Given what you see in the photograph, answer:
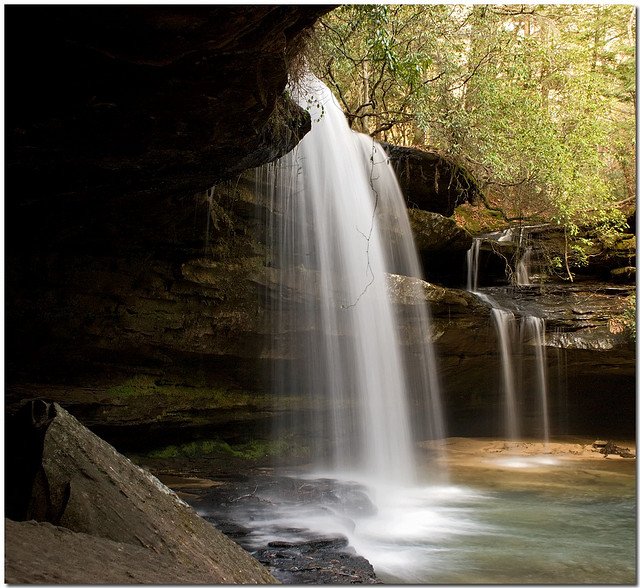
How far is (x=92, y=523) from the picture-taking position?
11.1 feet

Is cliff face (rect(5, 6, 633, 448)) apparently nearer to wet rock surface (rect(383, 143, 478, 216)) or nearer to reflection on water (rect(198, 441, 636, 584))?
wet rock surface (rect(383, 143, 478, 216))

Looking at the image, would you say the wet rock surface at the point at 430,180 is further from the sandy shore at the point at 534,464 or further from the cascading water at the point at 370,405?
the sandy shore at the point at 534,464

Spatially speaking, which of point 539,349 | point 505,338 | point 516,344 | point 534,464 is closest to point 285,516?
point 534,464

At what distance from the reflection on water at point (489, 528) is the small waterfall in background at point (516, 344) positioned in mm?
3071

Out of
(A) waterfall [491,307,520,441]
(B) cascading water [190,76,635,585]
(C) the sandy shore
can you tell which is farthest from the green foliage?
(C) the sandy shore

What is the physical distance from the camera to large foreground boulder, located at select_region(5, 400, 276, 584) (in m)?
2.87

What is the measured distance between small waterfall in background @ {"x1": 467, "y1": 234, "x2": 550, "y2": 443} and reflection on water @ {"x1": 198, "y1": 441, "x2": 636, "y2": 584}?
3.07 m

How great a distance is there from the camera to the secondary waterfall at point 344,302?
9.74 metres

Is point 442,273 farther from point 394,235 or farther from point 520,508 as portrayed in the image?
point 520,508

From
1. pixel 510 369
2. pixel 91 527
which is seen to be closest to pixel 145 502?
pixel 91 527

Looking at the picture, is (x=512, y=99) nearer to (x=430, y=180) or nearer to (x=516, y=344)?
(x=430, y=180)

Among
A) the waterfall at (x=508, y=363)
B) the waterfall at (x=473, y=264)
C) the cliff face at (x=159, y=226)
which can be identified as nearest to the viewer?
the cliff face at (x=159, y=226)

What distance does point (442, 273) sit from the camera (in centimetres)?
1338

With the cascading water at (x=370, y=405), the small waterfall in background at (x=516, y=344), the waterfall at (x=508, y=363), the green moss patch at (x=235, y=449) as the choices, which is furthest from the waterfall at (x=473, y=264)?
the green moss patch at (x=235, y=449)
